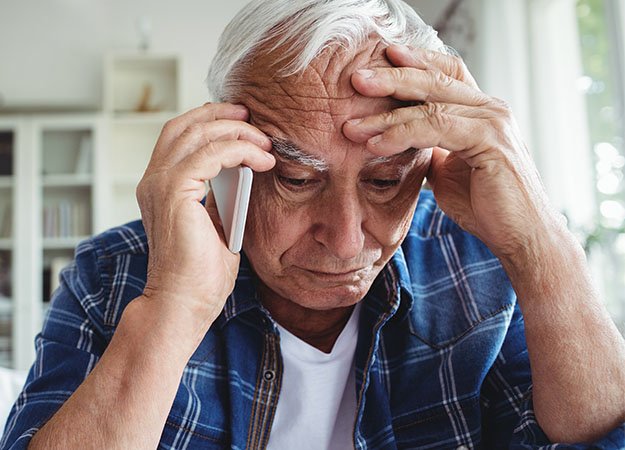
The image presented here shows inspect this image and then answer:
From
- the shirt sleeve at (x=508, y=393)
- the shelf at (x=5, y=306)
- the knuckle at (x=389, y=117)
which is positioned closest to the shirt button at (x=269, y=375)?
the shirt sleeve at (x=508, y=393)

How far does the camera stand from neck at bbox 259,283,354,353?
1.16 m

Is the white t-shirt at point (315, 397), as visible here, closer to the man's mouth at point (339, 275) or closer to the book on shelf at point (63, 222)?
the man's mouth at point (339, 275)

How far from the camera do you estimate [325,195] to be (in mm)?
973

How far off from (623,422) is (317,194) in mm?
513

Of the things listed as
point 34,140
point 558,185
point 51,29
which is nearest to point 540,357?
point 558,185

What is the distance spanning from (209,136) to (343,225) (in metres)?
0.23

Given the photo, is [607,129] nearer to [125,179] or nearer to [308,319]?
[308,319]

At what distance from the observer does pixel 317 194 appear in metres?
0.98

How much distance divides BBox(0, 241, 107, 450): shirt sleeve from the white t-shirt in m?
0.30

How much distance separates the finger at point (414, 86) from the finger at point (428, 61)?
2 centimetres

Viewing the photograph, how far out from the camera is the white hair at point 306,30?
3.08 feet

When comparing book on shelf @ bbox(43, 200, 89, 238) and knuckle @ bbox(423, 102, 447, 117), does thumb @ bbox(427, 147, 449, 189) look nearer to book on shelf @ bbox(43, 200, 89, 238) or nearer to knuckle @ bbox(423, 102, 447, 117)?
knuckle @ bbox(423, 102, 447, 117)

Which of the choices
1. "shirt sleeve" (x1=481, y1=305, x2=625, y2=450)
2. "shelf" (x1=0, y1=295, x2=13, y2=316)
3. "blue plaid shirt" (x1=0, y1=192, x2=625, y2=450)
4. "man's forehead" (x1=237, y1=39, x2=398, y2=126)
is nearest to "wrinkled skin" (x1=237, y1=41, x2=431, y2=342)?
"man's forehead" (x1=237, y1=39, x2=398, y2=126)

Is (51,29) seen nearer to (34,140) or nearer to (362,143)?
(34,140)
